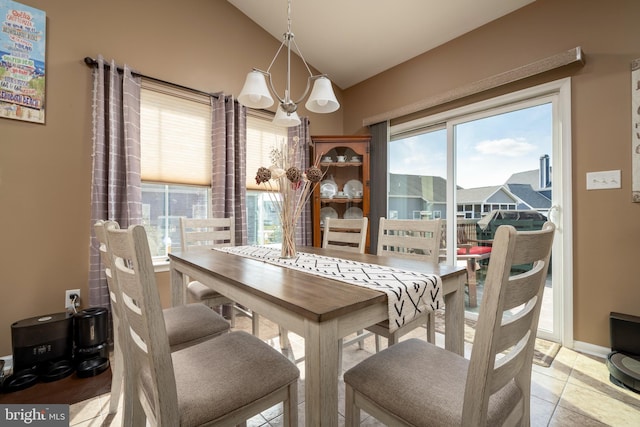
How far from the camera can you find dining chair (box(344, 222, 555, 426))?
0.70 meters

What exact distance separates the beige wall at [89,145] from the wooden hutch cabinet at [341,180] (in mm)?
1523

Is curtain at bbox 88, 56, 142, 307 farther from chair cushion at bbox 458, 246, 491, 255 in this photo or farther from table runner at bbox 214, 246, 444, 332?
chair cushion at bbox 458, 246, 491, 255

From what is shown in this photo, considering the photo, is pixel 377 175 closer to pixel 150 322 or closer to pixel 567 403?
pixel 567 403

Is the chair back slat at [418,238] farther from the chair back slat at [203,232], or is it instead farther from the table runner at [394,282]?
the chair back slat at [203,232]

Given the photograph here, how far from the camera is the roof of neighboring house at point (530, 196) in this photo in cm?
238

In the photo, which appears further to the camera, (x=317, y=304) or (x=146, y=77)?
(x=146, y=77)

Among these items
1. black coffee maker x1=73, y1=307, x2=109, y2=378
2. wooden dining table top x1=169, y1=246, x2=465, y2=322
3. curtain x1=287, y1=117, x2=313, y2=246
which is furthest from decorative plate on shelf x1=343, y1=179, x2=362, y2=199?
black coffee maker x1=73, y1=307, x2=109, y2=378

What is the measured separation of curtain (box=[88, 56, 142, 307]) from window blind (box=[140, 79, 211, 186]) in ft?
0.45

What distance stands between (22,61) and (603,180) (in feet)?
13.4

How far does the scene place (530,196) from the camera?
2455 millimetres

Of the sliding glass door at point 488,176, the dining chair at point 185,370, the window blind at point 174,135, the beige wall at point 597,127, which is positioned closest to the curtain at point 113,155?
the window blind at point 174,135

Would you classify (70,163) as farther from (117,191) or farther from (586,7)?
(586,7)

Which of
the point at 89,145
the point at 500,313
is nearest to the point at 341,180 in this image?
the point at 89,145

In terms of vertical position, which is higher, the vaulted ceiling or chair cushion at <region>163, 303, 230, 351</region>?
the vaulted ceiling
